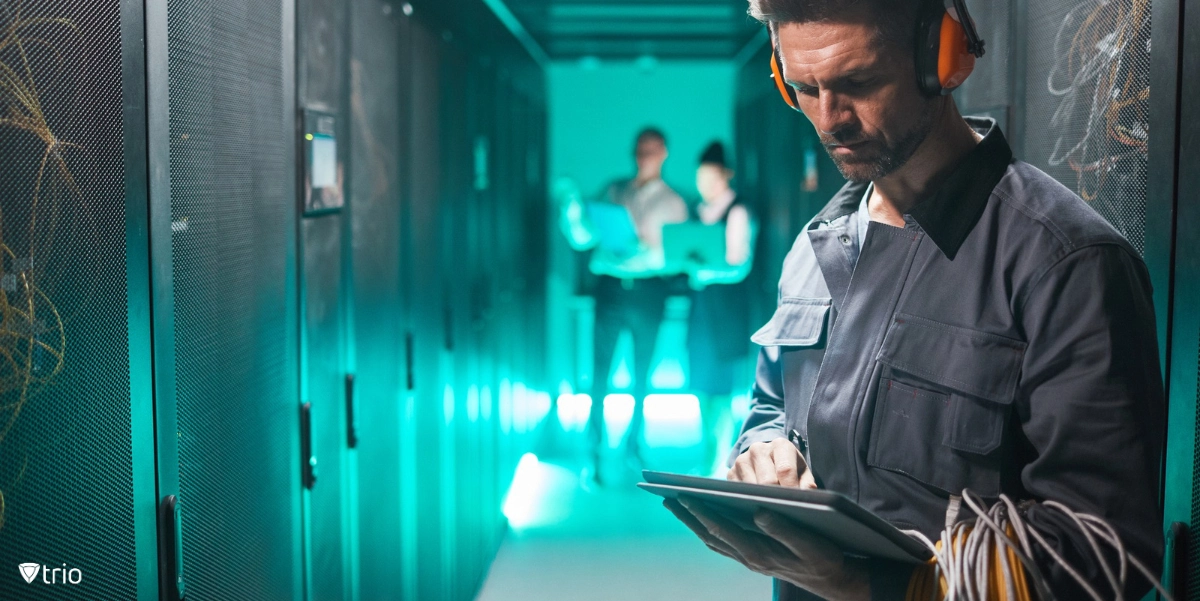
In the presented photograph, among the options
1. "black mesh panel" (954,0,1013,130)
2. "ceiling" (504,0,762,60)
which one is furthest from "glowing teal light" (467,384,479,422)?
"black mesh panel" (954,0,1013,130)

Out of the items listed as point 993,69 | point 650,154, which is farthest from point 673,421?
point 993,69

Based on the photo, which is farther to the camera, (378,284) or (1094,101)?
(378,284)

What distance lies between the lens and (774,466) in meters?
1.35

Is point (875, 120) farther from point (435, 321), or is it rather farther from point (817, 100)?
point (435, 321)

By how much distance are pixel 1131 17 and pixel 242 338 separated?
1545mm

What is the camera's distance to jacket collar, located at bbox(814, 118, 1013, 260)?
4.08 feet

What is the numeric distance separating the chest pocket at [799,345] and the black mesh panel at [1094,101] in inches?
20.5

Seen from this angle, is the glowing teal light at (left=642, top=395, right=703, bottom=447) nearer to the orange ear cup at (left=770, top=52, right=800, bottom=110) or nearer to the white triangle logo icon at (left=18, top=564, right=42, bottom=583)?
the orange ear cup at (left=770, top=52, right=800, bottom=110)

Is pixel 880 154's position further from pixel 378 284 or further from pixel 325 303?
pixel 378 284

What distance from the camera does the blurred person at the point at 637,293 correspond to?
514cm

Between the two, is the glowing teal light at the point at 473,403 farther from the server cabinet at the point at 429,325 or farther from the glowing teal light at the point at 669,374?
the glowing teal light at the point at 669,374

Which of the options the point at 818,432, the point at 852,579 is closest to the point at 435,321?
the point at 818,432

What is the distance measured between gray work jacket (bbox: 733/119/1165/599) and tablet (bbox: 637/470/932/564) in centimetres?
9

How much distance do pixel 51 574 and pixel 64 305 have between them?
31 centimetres
